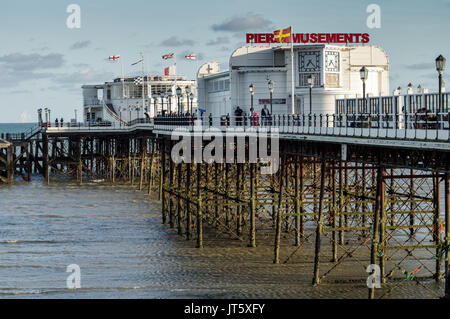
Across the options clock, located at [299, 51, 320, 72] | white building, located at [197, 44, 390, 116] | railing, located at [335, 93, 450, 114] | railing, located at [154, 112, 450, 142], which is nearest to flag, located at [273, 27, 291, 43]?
white building, located at [197, 44, 390, 116]

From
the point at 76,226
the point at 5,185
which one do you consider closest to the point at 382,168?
the point at 76,226

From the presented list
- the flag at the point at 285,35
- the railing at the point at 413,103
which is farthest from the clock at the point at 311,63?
the railing at the point at 413,103

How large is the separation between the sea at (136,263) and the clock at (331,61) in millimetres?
12824

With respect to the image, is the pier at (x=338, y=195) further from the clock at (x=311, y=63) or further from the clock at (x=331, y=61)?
the clock at (x=331, y=61)

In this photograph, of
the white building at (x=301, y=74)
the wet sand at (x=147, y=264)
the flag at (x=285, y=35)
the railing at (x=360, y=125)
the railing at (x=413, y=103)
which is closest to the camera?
the railing at (x=360, y=125)

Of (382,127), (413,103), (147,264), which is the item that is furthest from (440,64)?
(147,264)

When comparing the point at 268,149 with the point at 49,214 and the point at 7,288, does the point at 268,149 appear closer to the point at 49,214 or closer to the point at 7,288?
the point at 7,288

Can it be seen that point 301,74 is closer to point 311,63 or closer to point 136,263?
point 311,63

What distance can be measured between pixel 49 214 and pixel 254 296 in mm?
22829

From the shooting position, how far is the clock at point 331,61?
46531 mm

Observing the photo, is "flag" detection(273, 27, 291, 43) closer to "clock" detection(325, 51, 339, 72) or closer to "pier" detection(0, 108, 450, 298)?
"pier" detection(0, 108, 450, 298)

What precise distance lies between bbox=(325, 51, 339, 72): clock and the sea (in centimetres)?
1282

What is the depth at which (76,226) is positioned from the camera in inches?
1570

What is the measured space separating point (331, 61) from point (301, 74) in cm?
188
